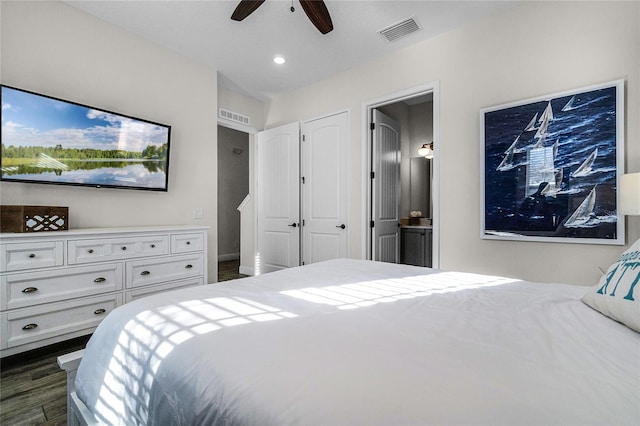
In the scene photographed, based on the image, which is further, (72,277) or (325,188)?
(325,188)

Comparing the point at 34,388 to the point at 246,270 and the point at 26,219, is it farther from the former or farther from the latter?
the point at 246,270

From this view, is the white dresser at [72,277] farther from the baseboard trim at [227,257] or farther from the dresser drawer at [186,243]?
the baseboard trim at [227,257]

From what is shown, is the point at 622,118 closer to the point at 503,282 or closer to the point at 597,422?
the point at 503,282

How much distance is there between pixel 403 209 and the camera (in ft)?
15.9

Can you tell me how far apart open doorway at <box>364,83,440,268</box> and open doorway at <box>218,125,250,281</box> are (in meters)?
3.57

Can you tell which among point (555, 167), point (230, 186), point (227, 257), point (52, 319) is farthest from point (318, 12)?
point (227, 257)

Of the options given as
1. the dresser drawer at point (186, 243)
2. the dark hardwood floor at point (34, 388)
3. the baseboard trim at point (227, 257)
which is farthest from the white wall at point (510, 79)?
the baseboard trim at point (227, 257)

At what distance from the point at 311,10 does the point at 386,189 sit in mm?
2184

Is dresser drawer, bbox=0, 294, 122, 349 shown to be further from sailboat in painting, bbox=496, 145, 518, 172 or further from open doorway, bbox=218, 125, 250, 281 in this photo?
open doorway, bbox=218, 125, 250, 281

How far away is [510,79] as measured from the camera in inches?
103

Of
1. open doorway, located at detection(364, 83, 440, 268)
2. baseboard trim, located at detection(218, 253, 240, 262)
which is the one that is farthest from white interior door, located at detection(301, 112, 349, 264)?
baseboard trim, located at detection(218, 253, 240, 262)

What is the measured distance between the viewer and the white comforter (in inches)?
20.9

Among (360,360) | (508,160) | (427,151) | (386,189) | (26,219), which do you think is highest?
(427,151)

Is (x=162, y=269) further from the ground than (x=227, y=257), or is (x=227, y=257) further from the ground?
(x=162, y=269)
